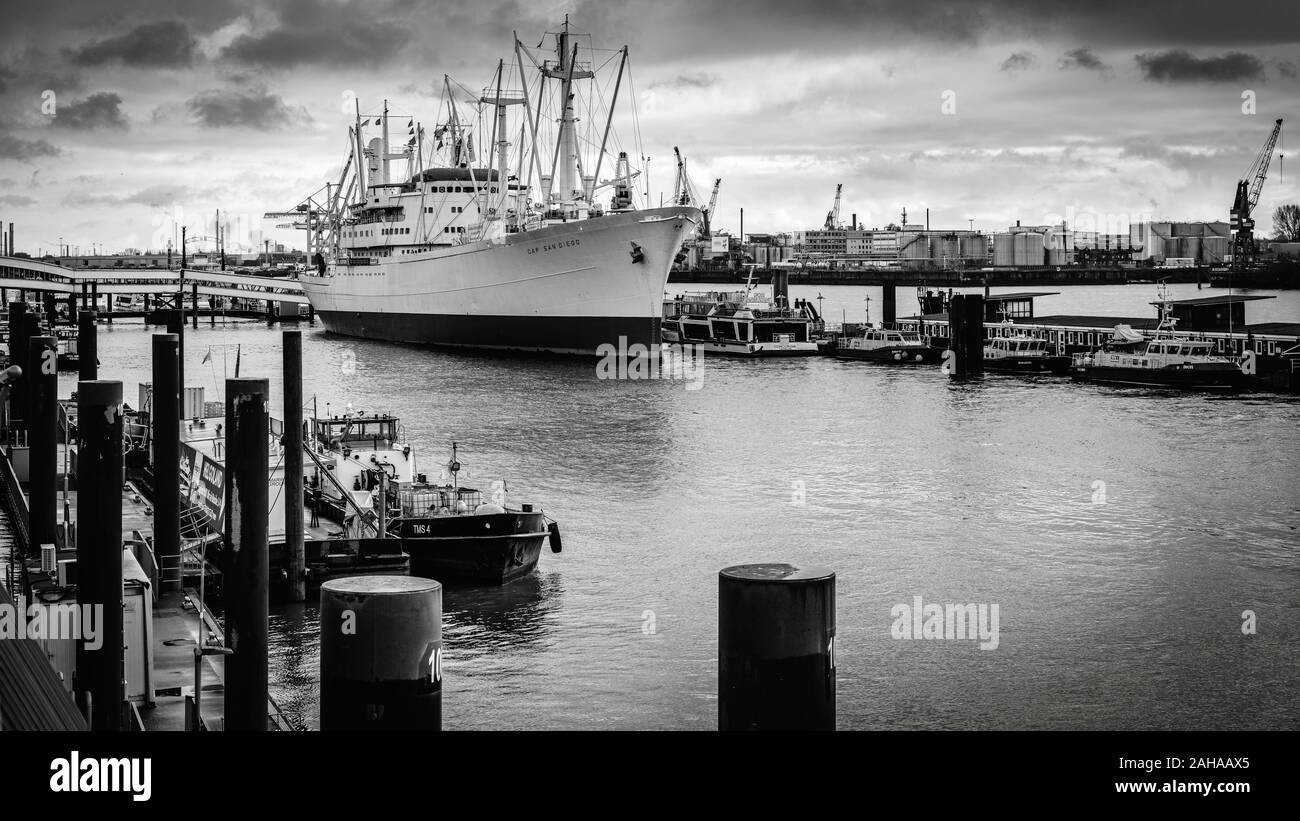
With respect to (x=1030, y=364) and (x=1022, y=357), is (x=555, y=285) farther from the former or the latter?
(x=1030, y=364)

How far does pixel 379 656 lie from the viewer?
21.8 ft

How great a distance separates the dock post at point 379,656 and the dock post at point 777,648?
5.13 ft

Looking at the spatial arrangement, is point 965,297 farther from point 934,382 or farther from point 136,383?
point 136,383

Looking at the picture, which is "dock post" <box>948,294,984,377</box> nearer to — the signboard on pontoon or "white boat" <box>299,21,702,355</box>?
"white boat" <box>299,21,702,355</box>

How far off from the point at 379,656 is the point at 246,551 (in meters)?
4.56

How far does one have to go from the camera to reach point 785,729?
5.97 meters

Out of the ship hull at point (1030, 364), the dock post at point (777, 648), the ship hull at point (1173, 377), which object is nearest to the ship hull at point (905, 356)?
the ship hull at point (1030, 364)

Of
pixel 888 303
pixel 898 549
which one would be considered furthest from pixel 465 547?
pixel 888 303

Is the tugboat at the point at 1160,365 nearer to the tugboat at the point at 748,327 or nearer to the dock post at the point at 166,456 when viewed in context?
the tugboat at the point at 748,327

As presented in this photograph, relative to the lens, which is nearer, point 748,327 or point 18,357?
point 18,357

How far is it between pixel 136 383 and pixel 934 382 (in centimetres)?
3129

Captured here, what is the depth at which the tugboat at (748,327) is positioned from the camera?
236 feet
